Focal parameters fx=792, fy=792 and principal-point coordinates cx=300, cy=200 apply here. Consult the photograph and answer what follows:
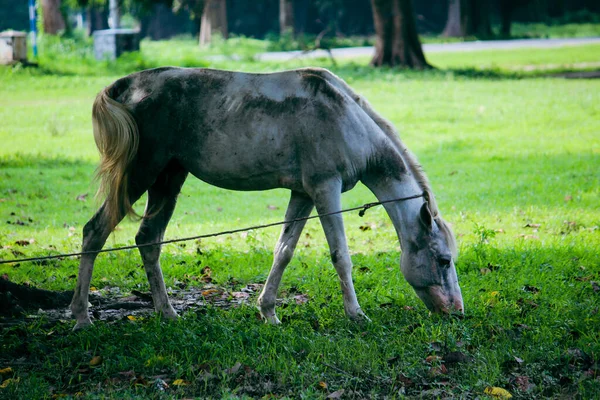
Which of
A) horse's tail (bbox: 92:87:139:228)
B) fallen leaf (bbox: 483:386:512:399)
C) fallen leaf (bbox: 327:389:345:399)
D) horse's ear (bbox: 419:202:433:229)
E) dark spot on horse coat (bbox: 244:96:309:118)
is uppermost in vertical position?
dark spot on horse coat (bbox: 244:96:309:118)

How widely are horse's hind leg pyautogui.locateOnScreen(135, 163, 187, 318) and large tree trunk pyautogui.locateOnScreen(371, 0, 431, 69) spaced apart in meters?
22.1

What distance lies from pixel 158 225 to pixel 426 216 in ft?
7.51

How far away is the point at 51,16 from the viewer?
1234 inches

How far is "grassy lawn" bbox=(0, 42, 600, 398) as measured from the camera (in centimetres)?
527

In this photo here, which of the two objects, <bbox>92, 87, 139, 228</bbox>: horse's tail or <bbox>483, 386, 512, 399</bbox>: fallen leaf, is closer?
<bbox>483, 386, 512, 399</bbox>: fallen leaf

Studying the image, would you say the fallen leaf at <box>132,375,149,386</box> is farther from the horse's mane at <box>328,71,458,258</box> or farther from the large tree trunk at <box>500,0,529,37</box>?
the large tree trunk at <box>500,0,529,37</box>

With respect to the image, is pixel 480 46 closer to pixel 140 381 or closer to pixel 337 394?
pixel 337 394

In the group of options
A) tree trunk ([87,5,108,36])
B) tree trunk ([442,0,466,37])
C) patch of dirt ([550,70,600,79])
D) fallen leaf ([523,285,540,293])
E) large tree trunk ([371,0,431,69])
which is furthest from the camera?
tree trunk ([87,5,108,36])

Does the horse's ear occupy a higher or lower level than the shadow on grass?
higher

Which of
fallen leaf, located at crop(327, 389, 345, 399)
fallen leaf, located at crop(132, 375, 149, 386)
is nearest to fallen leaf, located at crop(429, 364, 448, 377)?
fallen leaf, located at crop(327, 389, 345, 399)

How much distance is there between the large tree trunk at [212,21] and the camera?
39.2 m

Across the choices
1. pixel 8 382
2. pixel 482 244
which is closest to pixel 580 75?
pixel 482 244

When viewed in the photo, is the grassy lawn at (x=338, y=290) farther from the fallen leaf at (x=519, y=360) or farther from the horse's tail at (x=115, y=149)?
the horse's tail at (x=115, y=149)

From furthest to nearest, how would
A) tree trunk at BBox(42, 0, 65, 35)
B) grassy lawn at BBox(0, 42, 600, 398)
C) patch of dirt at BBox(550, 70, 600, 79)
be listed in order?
tree trunk at BBox(42, 0, 65, 35) < patch of dirt at BBox(550, 70, 600, 79) < grassy lawn at BBox(0, 42, 600, 398)
